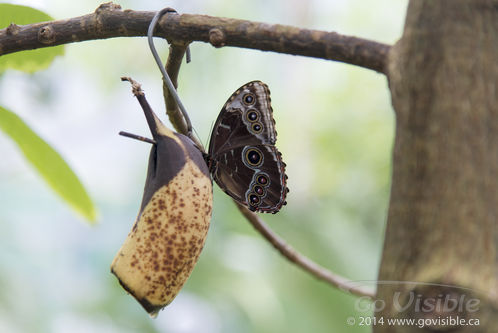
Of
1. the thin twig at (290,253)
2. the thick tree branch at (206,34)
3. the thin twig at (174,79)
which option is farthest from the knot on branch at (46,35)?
the thin twig at (290,253)

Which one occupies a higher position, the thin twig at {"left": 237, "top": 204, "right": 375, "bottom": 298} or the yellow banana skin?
the yellow banana skin

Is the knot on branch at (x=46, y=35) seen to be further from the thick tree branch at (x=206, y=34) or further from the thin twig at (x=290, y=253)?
the thin twig at (x=290, y=253)

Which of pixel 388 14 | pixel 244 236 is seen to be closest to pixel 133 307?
pixel 244 236

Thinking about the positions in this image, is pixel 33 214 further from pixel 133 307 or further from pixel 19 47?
pixel 19 47

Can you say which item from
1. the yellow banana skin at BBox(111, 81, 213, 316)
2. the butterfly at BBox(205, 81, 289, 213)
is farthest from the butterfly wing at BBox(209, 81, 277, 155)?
the yellow banana skin at BBox(111, 81, 213, 316)

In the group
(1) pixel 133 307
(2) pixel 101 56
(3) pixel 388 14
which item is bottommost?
(1) pixel 133 307

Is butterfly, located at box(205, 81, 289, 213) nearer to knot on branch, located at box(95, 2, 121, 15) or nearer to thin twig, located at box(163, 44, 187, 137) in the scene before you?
thin twig, located at box(163, 44, 187, 137)
